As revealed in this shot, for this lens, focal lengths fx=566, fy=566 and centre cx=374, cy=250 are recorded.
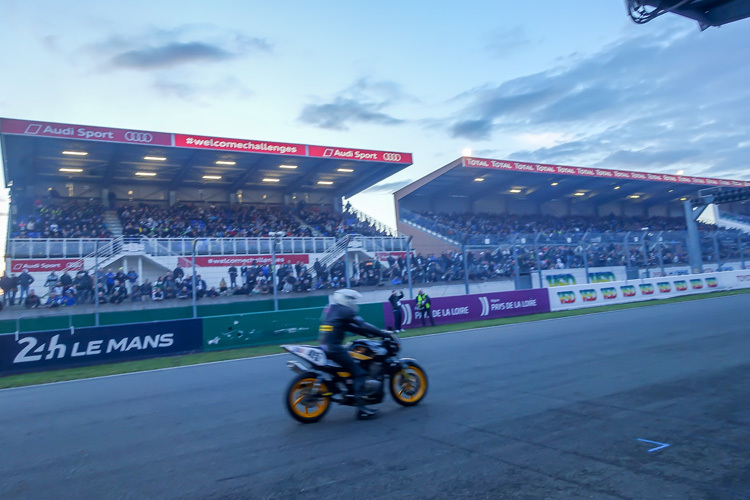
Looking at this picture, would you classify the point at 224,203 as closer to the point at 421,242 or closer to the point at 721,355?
the point at 421,242

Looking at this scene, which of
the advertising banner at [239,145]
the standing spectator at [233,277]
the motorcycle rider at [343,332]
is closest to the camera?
the motorcycle rider at [343,332]

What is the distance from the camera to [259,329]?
1717cm

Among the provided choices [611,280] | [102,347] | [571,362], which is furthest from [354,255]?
[571,362]

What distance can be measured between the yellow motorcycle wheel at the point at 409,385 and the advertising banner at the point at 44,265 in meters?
17.4

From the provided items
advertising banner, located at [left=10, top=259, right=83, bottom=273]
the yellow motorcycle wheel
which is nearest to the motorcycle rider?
the yellow motorcycle wheel

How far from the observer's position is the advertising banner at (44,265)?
20.8m

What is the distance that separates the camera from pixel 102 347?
14.7 meters

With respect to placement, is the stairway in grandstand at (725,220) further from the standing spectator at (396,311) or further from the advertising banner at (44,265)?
the advertising banner at (44,265)

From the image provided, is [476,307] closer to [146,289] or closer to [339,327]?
[146,289]

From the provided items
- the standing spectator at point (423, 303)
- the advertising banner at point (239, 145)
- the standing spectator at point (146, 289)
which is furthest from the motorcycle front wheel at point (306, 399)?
the advertising banner at point (239, 145)

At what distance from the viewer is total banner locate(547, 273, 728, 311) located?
24703mm

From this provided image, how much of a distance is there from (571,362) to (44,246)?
20.1 m

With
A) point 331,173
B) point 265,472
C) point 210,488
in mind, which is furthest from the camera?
point 331,173

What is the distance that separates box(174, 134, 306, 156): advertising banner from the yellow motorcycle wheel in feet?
82.2
